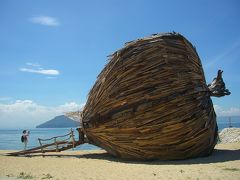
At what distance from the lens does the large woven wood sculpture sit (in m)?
12.6

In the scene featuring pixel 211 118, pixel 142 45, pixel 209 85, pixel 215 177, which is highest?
pixel 142 45

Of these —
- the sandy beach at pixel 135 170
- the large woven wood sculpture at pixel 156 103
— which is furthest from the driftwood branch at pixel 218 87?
the sandy beach at pixel 135 170

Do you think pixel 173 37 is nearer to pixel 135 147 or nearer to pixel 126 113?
pixel 126 113

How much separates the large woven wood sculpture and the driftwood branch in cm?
71

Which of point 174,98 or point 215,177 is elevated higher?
point 174,98

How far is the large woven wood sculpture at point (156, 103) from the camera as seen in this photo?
41.4 feet

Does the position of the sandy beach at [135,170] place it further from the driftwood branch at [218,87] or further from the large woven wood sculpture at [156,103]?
the driftwood branch at [218,87]

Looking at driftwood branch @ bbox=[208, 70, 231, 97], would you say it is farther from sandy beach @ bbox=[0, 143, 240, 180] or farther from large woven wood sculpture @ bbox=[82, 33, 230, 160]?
sandy beach @ bbox=[0, 143, 240, 180]

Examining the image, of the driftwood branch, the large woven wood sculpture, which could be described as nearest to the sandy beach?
the large woven wood sculpture

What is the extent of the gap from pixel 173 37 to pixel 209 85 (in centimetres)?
337

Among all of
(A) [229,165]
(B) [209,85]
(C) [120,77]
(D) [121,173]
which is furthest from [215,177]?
(B) [209,85]

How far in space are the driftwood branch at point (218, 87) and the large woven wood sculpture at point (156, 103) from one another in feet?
2.34

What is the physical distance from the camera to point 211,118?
543 inches

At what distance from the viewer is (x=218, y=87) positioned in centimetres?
1504
